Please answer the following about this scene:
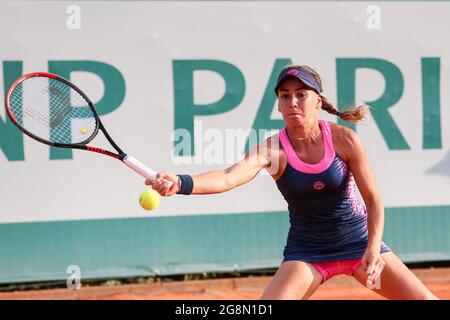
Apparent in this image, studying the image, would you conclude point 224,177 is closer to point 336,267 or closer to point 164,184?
point 164,184

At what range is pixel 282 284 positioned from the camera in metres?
3.45

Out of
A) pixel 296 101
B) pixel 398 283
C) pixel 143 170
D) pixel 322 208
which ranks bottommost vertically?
pixel 398 283

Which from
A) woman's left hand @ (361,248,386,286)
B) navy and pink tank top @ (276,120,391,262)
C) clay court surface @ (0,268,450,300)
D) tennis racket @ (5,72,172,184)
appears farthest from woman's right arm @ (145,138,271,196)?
clay court surface @ (0,268,450,300)

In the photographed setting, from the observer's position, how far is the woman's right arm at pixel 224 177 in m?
3.25

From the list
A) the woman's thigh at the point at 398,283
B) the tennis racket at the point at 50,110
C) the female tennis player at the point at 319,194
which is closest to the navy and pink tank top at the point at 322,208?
the female tennis player at the point at 319,194

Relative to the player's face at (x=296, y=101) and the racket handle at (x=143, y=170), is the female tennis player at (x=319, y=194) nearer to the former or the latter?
the player's face at (x=296, y=101)

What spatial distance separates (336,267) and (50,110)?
1.99 metres

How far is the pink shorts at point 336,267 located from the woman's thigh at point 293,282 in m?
0.03

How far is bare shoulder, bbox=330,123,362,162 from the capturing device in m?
3.67

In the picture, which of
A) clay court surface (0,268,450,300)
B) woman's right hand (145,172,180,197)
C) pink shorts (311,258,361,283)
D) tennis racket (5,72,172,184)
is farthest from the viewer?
clay court surface (0,268,450,300)

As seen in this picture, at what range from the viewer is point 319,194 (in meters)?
3.67

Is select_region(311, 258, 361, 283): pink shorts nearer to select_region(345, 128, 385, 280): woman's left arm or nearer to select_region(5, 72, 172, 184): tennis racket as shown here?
select_region(345, 128, 385, 280): woman's left arm

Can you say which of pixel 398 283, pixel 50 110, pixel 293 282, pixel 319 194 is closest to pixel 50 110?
pixel 50 110

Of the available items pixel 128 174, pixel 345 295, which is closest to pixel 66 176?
pixel 128 174
